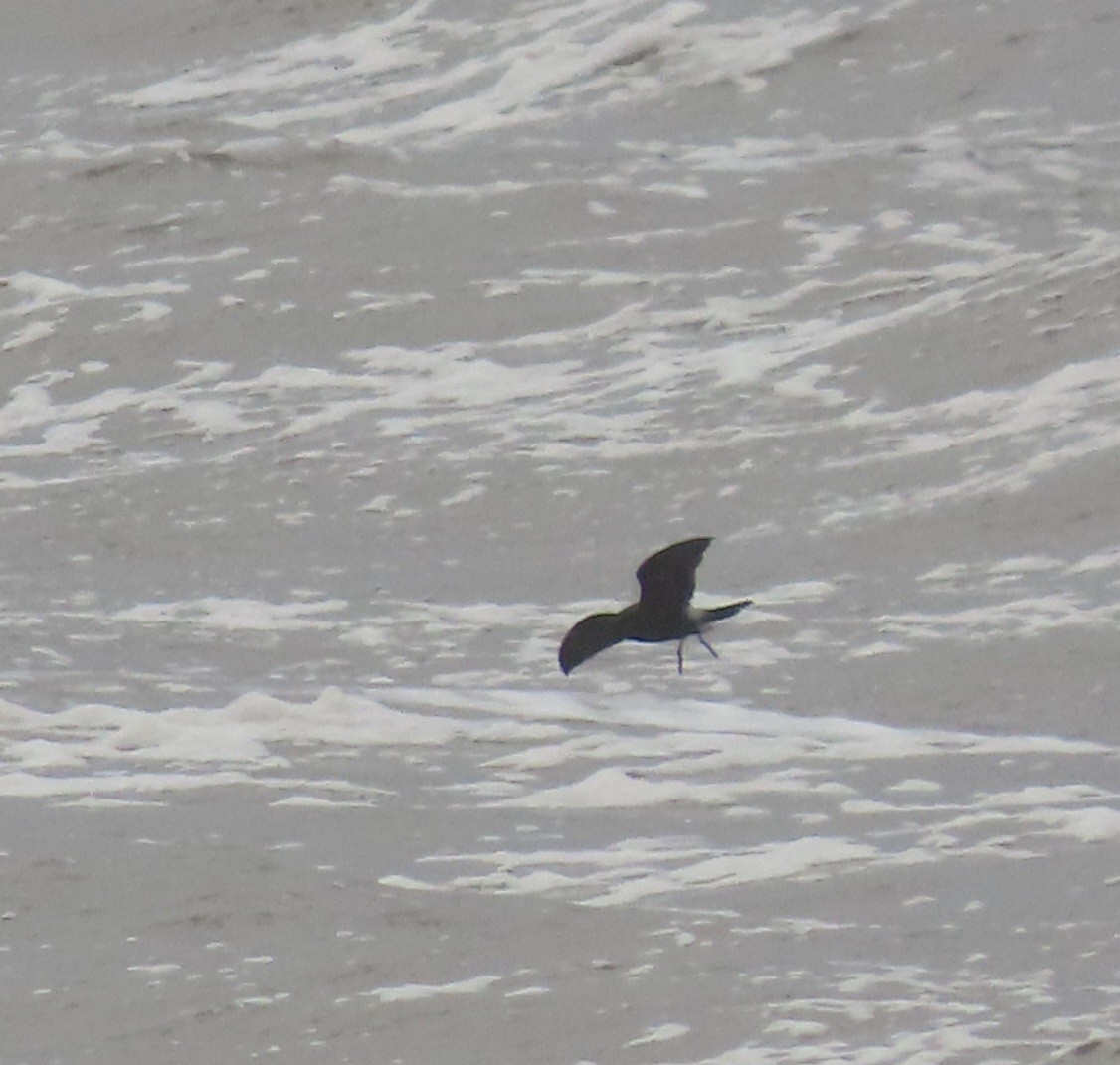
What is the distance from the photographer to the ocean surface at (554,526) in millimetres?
4262

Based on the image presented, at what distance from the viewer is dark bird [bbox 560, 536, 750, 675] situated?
4.65m

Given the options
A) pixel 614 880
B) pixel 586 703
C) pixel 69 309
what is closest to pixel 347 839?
pixel 614 880

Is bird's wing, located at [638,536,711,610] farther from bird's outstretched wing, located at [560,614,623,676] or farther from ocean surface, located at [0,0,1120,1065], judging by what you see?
ocean surface, located at [0,0,1120,1065]

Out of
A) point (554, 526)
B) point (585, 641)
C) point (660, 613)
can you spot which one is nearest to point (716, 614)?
point (660, 613)

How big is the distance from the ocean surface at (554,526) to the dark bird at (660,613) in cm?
31

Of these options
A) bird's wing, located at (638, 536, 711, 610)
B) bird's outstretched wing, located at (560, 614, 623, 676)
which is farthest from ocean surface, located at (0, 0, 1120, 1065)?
bird's wing, located at (638, 536, 711, 610)

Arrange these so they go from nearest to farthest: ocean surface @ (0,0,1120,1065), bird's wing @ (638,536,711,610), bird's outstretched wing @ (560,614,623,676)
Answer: ocean surface @ (0,0,1120,1065) < bird's wing @ (638,536,711,610) < bird's outstretched wing @ (560,614,623,676)

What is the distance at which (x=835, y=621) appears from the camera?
5957 mm

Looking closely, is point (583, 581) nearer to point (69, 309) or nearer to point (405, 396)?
point (405, 396)

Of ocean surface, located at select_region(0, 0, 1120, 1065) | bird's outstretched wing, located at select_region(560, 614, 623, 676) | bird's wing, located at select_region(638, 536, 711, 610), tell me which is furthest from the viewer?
bird's outstretched wing, located at select_region(560, 614, 623, 676)

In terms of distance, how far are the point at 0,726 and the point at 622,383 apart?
7.09 feet

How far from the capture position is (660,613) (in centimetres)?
470

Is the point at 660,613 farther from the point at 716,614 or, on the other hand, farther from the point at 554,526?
the point at 554,526

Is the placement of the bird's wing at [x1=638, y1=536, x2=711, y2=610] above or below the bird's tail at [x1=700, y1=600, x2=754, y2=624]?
above
